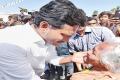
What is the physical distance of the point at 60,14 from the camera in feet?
8.98

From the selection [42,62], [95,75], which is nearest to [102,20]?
[95,75]

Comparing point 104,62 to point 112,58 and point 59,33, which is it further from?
point 59,33

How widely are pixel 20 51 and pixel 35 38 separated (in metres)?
0.17

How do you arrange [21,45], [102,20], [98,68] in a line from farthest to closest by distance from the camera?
[102,20]
[98,68]
[21,45]

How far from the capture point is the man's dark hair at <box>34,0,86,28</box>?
2738 millimetres

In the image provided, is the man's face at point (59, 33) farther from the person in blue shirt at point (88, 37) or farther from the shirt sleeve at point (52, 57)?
the person in blue shirt at point (88, 37)

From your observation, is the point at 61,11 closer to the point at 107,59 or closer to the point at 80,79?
the point at 107,59

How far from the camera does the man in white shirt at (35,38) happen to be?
2623mm

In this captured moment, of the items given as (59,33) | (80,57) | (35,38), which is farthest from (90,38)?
(35,38)

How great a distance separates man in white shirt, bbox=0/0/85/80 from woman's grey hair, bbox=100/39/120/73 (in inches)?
19.6

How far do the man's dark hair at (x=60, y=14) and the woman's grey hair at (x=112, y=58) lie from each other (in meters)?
0.46

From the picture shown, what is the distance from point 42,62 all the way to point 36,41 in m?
0.25

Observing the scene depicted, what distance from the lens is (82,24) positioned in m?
2.88

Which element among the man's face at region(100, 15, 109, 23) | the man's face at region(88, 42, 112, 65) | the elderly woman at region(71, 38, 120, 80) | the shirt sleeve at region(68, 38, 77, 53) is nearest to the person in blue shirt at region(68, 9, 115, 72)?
the shirt sleeve at region(68, 38, 77, 53)
